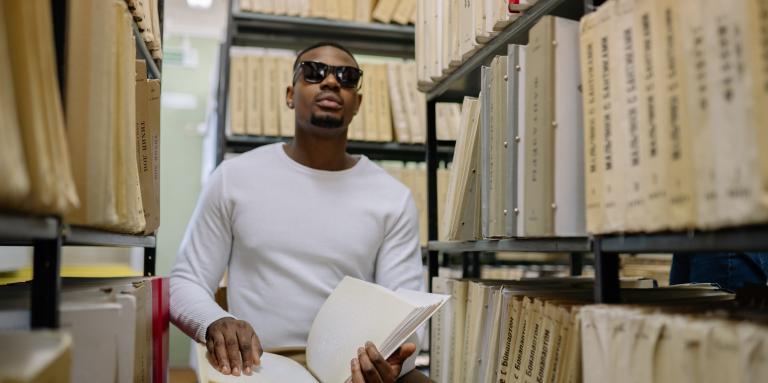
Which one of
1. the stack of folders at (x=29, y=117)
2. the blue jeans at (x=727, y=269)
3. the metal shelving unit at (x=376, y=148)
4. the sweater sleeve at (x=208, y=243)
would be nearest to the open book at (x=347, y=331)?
the sweater sleeve at (x=208, y=243)

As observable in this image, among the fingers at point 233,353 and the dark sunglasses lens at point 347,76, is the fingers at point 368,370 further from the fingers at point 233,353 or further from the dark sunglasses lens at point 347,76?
the dark sunglasses lens at point 347,76

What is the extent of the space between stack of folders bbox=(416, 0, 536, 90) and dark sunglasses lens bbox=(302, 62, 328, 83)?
28cm

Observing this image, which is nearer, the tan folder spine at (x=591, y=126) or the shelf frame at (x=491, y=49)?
the tan folder spine at (x=591, y=126)

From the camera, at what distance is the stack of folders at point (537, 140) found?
0.91 m

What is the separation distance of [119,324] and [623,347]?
662 mm

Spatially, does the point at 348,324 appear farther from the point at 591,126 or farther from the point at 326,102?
the point at 326,102

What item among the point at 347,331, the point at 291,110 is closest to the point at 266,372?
the point at 347,331

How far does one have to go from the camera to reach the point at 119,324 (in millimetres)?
824

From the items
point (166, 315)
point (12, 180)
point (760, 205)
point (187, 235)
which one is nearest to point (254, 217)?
point (187, 235)

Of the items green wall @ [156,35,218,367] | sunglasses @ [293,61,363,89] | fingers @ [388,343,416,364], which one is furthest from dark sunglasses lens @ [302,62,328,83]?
green wall @ [156,35,218,367]

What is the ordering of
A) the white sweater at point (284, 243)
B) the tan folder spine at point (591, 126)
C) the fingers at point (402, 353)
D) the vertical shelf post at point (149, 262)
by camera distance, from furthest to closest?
1. the white sweater at point (284, 243)
2. the vertical shelf post at point (149, 262)
3. the fingers at point (402, 353)
4. the tan folder spine at point (591, 126)

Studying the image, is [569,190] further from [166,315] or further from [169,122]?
[169,122]

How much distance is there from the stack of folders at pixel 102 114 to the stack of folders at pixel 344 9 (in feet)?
5.44

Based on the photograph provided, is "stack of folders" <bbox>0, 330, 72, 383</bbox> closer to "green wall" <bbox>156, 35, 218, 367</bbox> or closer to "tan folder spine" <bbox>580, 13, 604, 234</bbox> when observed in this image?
"tan folder spine" <bbox>580, 13, 604, 234</bbox>
